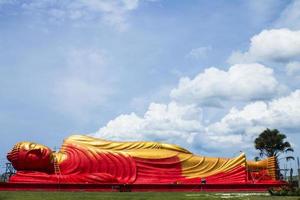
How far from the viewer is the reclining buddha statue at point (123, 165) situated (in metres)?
30.0

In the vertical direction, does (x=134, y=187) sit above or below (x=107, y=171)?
below

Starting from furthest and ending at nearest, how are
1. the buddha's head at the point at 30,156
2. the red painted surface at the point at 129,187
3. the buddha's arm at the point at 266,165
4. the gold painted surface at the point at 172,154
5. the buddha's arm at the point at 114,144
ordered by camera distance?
the buddha's arm at the point at 266,165
the buddha's arm at the point at 114,144
the gold painted surface at the point at 172,154
the buddha's head at the point at 30,156
the red painted surface at the point at 129,187

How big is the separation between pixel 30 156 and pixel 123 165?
18.6 feet

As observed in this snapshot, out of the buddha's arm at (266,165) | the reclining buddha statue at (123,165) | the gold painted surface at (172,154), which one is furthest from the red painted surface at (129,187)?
the buddha's arm at (266,165)

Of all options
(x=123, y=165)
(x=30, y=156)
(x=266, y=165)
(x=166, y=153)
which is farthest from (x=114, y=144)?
(x=266, y=165)

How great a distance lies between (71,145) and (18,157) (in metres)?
3.36

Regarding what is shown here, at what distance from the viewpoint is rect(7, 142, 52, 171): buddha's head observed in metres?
29.9

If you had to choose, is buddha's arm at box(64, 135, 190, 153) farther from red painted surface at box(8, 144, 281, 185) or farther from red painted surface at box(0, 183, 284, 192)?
red painted surface at box(0, 183, 284, 192)

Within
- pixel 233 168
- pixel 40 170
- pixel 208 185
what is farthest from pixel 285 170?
pixel 40 170

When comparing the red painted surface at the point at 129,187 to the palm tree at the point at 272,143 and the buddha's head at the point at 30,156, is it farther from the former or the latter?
the palm tree at the point at 272,143

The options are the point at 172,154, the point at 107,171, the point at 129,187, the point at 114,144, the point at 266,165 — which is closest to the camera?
the point at 129,187

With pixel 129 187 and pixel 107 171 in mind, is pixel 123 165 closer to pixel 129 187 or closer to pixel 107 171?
pixel 107 171

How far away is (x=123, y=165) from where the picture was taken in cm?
3083

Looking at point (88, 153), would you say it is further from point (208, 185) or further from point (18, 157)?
point (208, 185)
